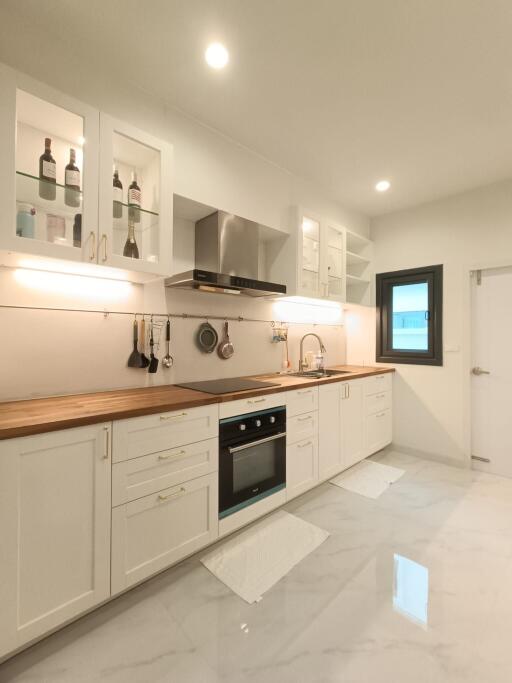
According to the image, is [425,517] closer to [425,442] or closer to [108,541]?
[425,442]

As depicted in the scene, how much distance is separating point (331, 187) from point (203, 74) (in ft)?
5.55

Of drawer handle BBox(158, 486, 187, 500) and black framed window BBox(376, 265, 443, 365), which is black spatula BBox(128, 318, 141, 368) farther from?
black framed window BBox(376, 265, 443, 365)

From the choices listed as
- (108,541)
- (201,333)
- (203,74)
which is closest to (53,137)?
(203,74)

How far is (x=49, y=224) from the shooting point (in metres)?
1.52

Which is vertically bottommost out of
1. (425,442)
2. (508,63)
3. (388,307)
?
(425,442)

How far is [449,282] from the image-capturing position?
10.7ft

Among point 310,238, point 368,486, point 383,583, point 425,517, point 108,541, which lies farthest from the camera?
point 310,238

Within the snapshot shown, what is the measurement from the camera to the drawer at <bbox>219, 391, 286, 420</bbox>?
1871 millimetres

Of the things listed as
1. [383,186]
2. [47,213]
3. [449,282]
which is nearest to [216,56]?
[47,213]

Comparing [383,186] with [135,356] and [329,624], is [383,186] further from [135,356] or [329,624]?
[329,624]

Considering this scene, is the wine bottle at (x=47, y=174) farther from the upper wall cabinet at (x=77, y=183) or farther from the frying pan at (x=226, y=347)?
the frying pan at (x=226, y=347)

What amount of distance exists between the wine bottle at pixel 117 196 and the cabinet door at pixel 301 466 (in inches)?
71.0

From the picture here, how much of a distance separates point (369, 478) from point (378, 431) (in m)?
0.59

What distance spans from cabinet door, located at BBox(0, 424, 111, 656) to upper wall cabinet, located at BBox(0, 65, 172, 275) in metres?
0.86
